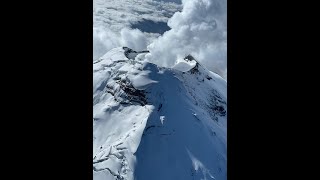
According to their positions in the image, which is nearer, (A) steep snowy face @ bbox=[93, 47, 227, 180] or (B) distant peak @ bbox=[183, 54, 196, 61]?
(A) steep snowy face @ bbox=[93, 47, 227, 180]

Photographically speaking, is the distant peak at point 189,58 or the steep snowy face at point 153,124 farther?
the distant peak at point 189,58

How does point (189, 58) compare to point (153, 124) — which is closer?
point (153, 124)

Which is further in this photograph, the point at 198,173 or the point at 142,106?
the point at 142,106
